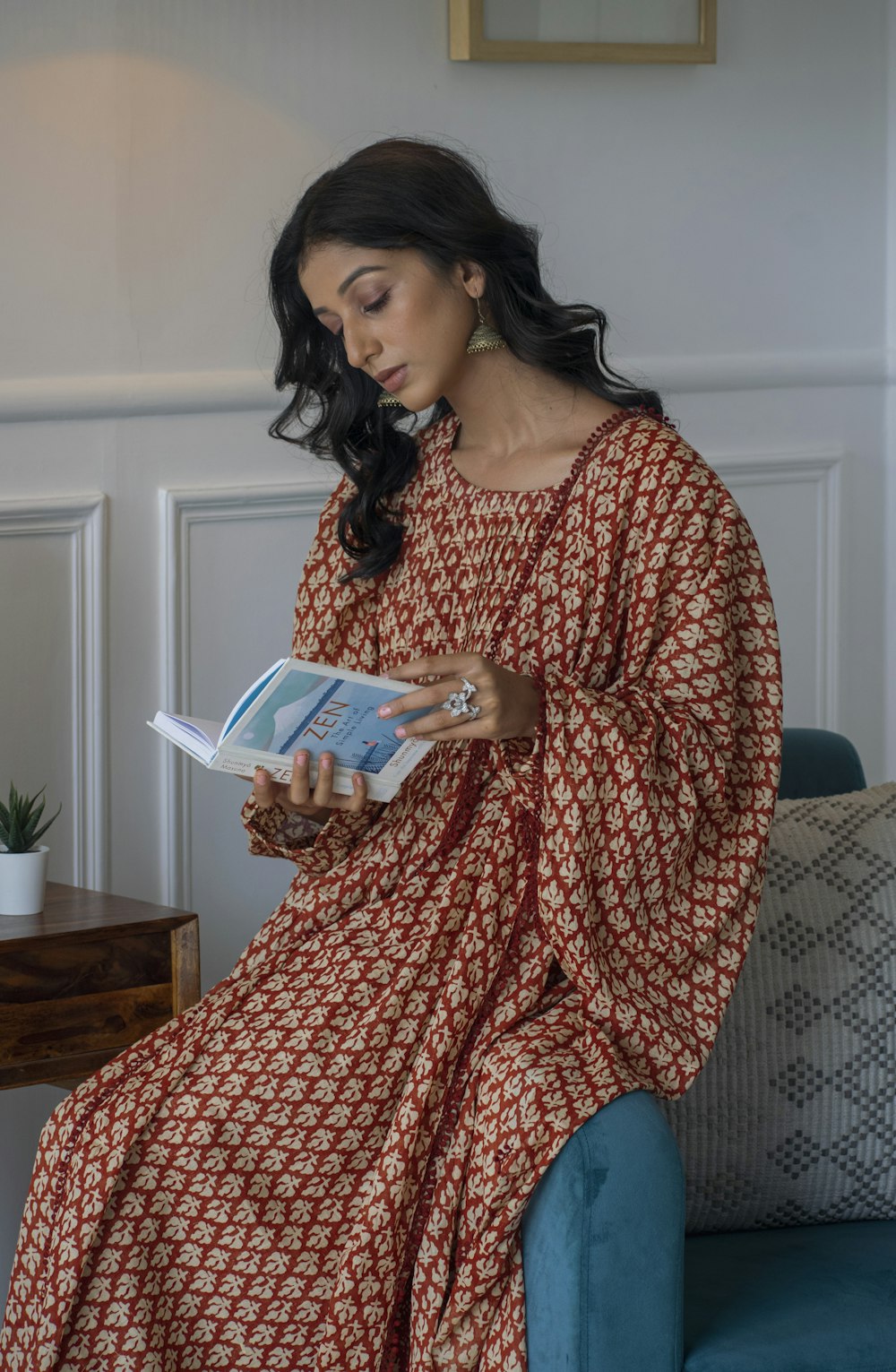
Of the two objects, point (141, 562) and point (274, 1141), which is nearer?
point (274, 1141)

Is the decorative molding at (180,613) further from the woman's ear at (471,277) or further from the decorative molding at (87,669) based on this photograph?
the woman's ear at (471,277)

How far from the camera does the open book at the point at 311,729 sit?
159 centimetres

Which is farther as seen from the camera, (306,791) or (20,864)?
(20,864)

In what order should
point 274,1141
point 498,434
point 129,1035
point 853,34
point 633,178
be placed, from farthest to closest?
point 853,34 → point 633,178 → point 129,1035 → point 498,434 → point 274,1141

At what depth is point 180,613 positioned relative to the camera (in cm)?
268

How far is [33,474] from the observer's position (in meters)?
2.52

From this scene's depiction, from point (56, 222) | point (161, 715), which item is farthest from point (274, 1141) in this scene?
point (56, 222)

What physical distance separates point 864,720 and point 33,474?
1.81 metres

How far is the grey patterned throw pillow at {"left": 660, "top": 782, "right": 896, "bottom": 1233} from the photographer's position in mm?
1785

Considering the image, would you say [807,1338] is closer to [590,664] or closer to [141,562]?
[590,664]

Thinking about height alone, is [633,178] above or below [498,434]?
above

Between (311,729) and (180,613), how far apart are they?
107 centimetres

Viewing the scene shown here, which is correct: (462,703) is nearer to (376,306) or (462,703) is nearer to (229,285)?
(376,306)

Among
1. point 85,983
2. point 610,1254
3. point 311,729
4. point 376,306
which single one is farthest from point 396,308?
point 610,1254
